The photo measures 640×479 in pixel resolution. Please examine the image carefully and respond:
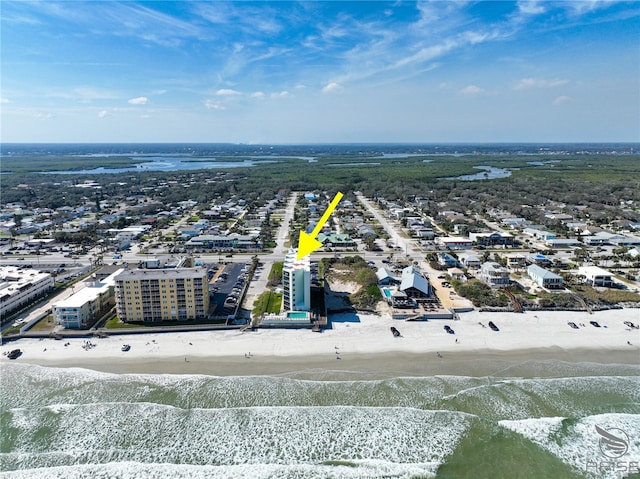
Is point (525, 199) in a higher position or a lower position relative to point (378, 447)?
higher

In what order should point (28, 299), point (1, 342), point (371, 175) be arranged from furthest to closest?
point (371, 175) < point (28, 299) < point (1, 342)

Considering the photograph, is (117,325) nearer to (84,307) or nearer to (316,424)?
(84,307)

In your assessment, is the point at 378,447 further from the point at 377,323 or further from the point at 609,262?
the point at 609,262

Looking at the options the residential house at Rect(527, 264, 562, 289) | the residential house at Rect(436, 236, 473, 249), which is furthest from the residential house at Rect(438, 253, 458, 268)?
the residential house at Rect(436, 236, 473, 249)

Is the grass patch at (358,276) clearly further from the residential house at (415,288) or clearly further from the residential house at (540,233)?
the residential house at (540,233)

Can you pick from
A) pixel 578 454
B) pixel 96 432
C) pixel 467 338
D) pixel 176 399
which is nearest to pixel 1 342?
pixel 96 432

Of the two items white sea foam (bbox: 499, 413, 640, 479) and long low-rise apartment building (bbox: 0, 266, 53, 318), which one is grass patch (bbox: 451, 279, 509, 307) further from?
long low-rise apartment building (bbox: 0, 266, 53, 318)
